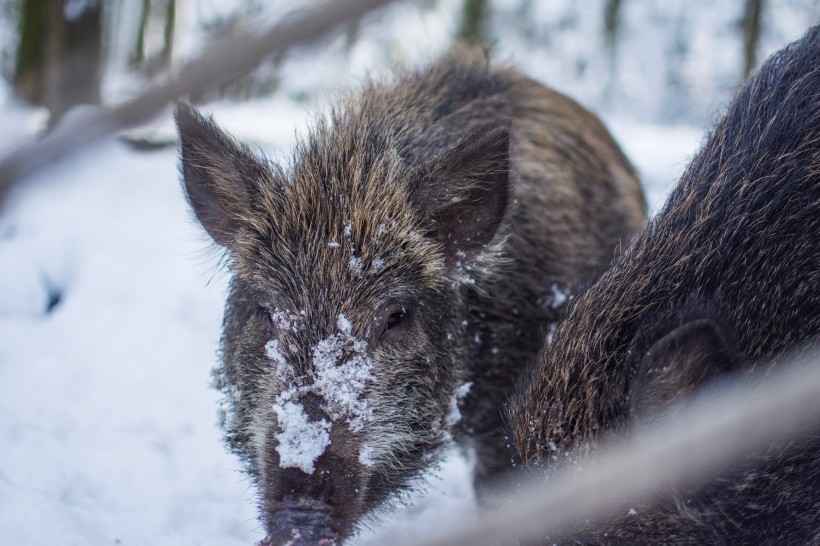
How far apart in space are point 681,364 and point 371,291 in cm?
107

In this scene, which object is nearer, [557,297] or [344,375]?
[344,375]

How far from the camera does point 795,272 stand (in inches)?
93.7

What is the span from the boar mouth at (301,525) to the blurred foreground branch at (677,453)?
1.93 feet

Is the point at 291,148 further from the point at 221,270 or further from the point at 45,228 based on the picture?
the point at 45,228

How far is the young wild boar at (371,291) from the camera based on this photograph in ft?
7.73

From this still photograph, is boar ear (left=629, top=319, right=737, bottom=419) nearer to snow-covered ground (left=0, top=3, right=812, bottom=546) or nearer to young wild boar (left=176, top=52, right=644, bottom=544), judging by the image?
young wild boar (left=176, top=52, right=644, bottom=544)

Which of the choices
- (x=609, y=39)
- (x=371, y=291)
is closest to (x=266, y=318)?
(x=371, y=291)

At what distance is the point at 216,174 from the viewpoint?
9.35 feet

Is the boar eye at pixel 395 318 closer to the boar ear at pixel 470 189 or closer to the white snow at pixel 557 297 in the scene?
the boar ear at pixel 470 189

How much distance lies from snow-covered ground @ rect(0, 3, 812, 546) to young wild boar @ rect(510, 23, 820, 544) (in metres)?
0.46

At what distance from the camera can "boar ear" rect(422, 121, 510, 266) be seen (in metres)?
2.68

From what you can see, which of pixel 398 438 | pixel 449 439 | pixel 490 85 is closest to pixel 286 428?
pixel 398 438

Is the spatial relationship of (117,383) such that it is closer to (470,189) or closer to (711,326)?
(470,189)

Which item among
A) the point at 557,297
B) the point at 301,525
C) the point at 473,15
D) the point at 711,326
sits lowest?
the point at 301,525
